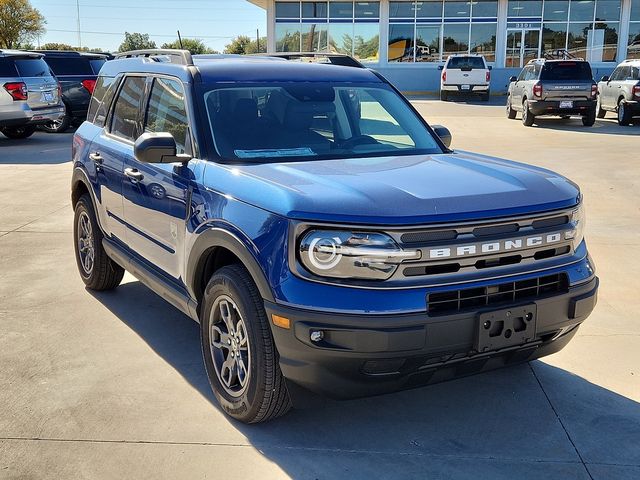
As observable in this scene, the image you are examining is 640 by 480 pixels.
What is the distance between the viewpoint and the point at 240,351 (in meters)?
3.59

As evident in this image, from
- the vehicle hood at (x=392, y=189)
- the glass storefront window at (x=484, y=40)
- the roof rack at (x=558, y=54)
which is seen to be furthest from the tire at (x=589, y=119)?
the vehicle hood at (x=392, y=189)

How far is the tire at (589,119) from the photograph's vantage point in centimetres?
1905

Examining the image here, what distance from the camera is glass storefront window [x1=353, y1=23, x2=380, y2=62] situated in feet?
115

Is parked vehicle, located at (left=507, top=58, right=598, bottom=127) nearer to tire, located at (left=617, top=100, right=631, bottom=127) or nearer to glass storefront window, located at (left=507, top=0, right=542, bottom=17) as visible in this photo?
tire, located at (left=617, top=100, right=631, bottom=127)

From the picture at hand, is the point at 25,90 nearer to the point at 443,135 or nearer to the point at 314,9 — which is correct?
the point at 443,135

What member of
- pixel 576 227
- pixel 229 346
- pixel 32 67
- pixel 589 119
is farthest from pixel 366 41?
pixel 229 346

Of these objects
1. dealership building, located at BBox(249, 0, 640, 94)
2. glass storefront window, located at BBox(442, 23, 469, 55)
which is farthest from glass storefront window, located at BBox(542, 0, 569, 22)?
glass storefront window, located at BBox(442, 23, 469, 55)

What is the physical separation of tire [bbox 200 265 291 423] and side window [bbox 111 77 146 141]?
1726 mm

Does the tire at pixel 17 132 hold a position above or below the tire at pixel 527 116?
below

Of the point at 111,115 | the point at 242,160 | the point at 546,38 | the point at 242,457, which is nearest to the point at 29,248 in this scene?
the point at 111,115

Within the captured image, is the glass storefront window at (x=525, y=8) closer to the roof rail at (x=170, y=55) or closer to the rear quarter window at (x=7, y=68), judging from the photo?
the rear quarter window at (x=7, y=68)

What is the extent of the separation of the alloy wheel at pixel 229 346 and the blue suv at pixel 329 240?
11mm

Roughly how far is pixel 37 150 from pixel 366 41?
2288cm

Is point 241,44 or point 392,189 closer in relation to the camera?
point 392,189
